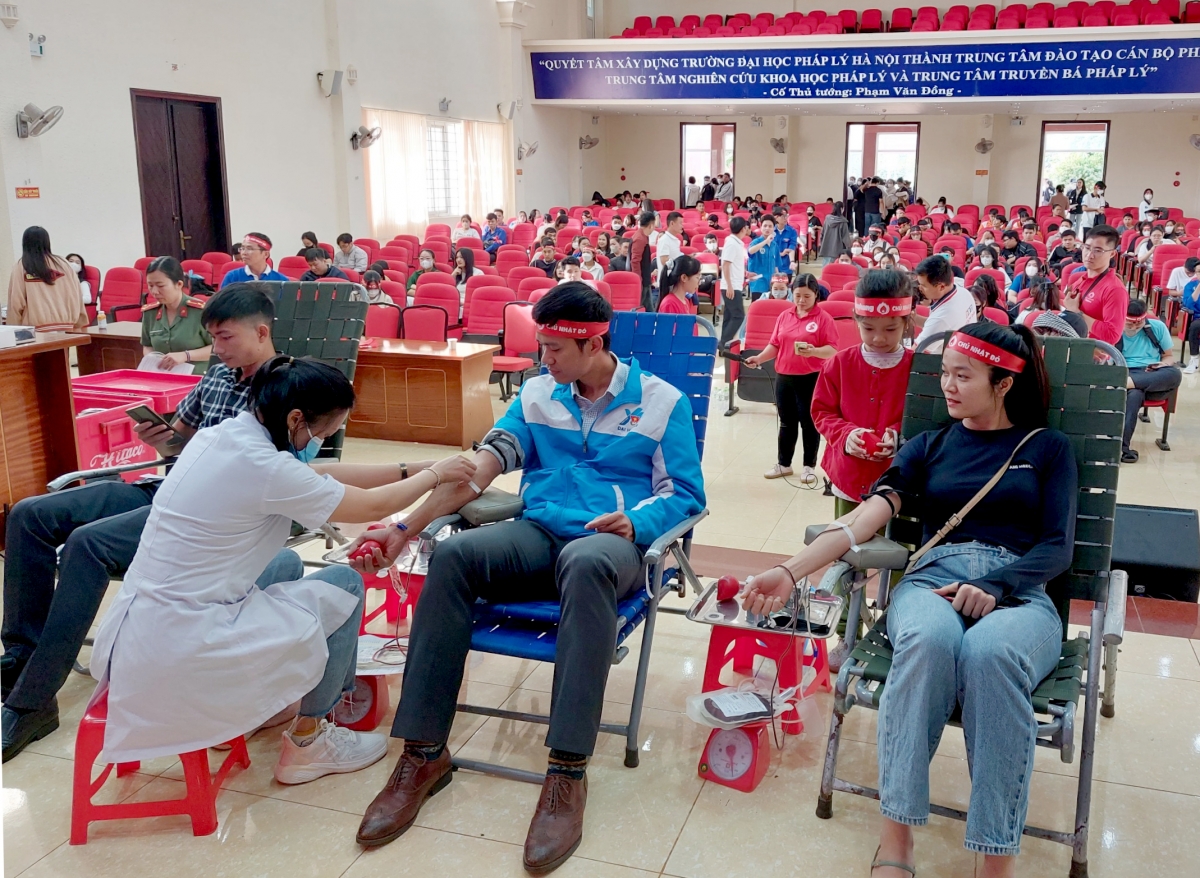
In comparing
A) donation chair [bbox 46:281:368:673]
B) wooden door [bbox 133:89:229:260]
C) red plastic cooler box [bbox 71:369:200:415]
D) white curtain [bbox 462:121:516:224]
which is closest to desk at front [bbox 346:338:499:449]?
red plastic cooler box [bbox 71:369:200:415]

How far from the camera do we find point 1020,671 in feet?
6.87

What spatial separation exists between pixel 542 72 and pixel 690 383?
1707cm

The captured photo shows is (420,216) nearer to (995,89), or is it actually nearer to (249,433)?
(995,89)

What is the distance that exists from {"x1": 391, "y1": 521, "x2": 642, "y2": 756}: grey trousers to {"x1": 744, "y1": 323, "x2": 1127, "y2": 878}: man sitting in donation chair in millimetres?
359

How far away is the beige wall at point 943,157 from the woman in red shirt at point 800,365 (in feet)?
Answer: 58.4

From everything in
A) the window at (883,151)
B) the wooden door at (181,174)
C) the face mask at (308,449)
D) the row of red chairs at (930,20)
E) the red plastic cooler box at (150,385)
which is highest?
the row of red chairs at (930,20)

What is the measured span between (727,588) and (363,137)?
12826mm

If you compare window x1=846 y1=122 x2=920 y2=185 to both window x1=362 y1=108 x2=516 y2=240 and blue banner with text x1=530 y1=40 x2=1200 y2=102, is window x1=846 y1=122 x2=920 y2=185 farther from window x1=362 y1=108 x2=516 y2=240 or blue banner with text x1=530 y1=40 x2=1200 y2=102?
window x1=362 y1=108 x2=516 y2=240

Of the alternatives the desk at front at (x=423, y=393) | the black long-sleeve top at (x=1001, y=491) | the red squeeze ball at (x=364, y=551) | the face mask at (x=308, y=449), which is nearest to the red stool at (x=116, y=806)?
the red squeeze ball at (x=364, y=551)

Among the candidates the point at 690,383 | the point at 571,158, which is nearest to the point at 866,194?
the point at 571,158

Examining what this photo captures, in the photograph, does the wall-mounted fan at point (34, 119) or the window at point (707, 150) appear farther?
the window at point (707, 150)

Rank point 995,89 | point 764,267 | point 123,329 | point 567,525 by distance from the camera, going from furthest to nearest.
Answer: point 995,89 → point 764,267 → point 123,329 → point 567,525

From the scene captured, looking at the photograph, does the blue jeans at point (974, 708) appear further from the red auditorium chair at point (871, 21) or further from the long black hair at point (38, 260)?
the red auditorium chair at point (871, 21)

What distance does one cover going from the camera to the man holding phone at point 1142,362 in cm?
584
